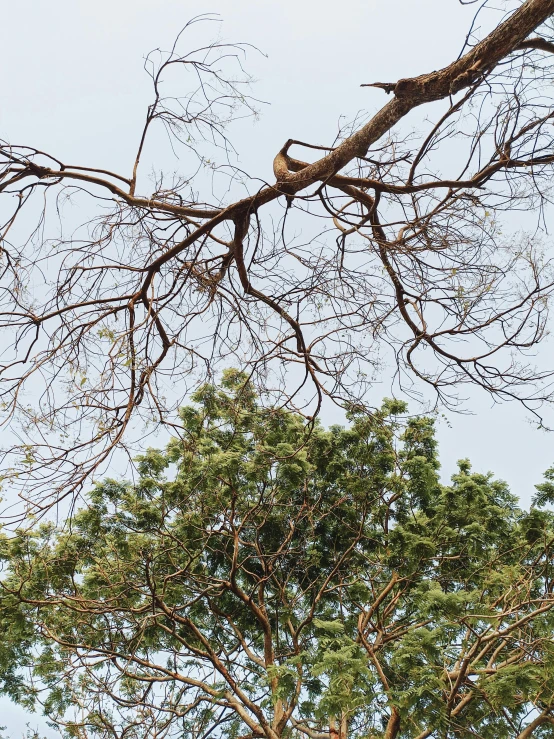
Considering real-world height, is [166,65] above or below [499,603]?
above

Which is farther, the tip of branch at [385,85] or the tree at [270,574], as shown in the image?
the tree at [270,574]

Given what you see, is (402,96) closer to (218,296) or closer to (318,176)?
(318,176)

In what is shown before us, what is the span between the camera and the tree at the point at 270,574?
7594mm

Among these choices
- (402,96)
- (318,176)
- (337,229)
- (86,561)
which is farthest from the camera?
(86,561)

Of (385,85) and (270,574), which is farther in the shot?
(270,574)

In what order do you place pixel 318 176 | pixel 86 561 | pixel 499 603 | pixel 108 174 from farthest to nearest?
1. pixel 86 561
2. pixel 499 603
3. pixel 108 174
4. pixel 318 176

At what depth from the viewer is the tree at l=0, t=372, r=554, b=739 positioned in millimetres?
7594

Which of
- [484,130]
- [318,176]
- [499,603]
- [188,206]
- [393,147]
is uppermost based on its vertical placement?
[188,206]

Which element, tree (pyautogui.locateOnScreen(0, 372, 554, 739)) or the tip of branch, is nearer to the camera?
the tip of branch

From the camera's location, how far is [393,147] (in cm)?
435

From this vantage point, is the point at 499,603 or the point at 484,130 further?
the point at 499,603

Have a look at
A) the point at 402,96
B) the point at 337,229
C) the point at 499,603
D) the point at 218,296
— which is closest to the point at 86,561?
the point at 499,603

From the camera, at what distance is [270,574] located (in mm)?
7941

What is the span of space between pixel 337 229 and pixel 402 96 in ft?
3.45
